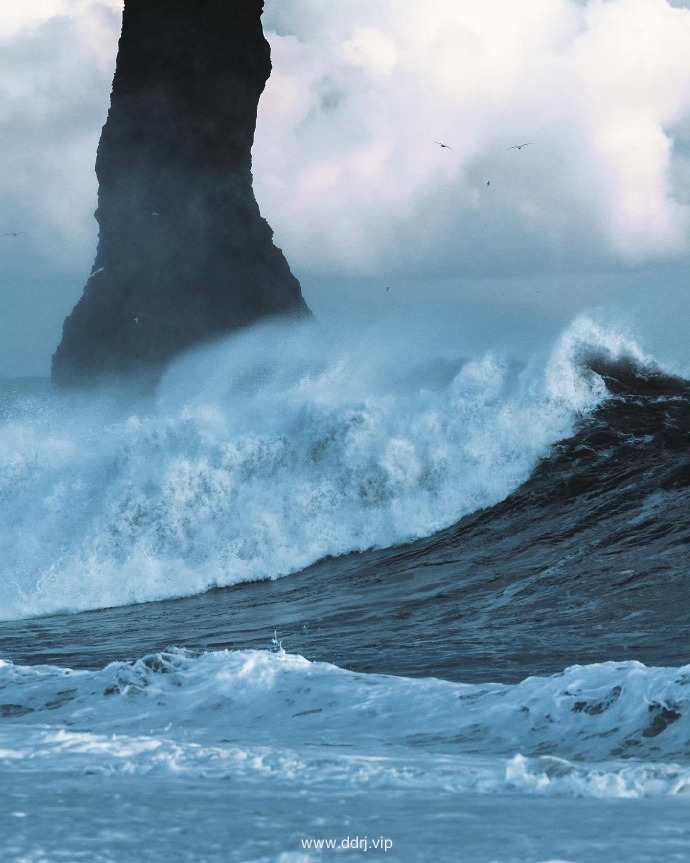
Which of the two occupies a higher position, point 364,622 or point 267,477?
point 267,477

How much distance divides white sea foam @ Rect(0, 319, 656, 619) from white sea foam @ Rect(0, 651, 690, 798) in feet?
20.3

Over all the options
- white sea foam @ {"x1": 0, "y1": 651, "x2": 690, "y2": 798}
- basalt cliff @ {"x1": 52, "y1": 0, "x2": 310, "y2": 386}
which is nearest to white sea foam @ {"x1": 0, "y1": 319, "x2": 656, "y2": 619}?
white sea foam @ {"x1": 0, "y1": 651, "x2": 690, "y2": 798}

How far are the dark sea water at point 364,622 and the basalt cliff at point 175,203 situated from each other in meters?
31.9

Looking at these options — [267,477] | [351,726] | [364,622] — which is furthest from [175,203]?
[351,726]

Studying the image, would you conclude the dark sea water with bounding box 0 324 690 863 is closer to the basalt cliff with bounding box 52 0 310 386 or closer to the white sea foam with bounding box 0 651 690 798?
the white sea foam with bounding box 0 651 690 798

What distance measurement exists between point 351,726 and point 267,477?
389 inches

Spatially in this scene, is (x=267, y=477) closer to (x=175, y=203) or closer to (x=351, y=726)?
(x=351, y=726)

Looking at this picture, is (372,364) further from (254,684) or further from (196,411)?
(254,684)

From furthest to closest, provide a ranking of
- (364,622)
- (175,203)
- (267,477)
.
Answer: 1. (175,203)
2. (267,477)
3. (364,622)

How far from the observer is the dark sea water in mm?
3830

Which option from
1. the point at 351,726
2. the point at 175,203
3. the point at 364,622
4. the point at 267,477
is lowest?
the point at 351,726

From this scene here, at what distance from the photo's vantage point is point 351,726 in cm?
557

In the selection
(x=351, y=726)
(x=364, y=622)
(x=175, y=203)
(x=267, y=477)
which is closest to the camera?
(x=351, y=726)

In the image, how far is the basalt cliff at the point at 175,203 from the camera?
52250 millimetres
